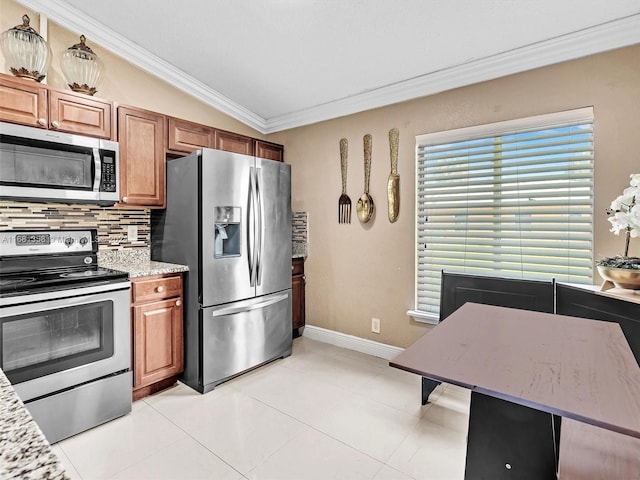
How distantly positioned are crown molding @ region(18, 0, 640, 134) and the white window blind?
380 millimetres

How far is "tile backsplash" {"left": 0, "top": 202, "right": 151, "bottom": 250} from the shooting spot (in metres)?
2.30

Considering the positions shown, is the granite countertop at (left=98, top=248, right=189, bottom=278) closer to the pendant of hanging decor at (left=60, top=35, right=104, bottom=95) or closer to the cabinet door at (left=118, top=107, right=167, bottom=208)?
the cabinet door at (left=118, top=107, right=167, bottom=208)

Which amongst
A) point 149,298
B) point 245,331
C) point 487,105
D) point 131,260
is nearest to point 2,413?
point 149,298

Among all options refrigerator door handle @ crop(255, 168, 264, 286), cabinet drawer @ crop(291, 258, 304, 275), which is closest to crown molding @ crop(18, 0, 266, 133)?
refrigerator door handle @ crop(255, 168, 264, 286)

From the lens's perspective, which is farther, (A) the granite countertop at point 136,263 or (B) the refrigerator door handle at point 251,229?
(B) the refrigerator door handle at point 251,229

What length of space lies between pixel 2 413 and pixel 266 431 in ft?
5.94

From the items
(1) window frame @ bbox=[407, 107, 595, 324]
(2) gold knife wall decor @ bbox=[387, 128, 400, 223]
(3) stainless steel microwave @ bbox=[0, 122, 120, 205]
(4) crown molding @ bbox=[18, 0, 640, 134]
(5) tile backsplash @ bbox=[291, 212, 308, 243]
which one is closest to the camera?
(3) stainless steel microwave @ bbox=[0, 122, 120, 205]

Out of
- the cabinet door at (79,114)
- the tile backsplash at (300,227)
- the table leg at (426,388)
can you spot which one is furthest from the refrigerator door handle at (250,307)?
the cabinet door at (79,114)

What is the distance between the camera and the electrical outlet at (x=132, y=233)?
2863 mm

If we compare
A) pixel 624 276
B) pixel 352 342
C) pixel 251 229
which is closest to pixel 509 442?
pixel 624 276

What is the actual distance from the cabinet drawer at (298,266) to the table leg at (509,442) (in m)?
2.58

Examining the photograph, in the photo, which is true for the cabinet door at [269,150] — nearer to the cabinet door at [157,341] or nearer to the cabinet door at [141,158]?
the cabinet door at [141,158]

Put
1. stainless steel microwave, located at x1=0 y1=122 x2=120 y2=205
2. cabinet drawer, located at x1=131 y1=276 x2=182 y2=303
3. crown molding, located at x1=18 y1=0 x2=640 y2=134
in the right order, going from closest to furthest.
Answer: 1. stainless steel microwave, located at x1=0 y1=122 x2=120 y2=205
2. crown molding, located at x1=18 y1=0 x2=640 y2=134
3. cabinet drawer, located at x1=131 y1=276 x2=182 y2=303

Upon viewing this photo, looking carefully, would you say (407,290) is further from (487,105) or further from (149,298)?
(149,298)
